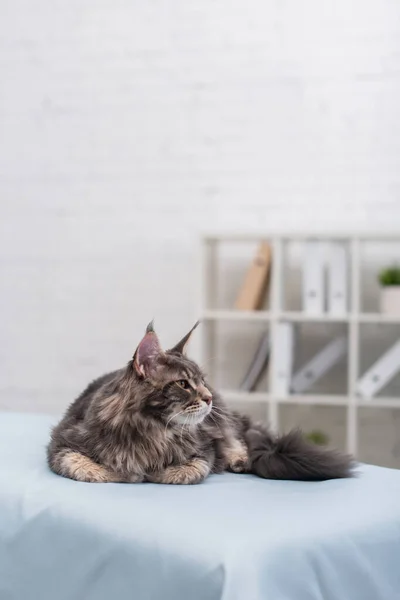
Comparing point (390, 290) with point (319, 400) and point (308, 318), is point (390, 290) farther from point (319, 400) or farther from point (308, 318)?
point (319, 400)

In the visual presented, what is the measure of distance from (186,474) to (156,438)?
0.09 m

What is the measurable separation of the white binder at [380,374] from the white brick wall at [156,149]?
0.69 metres

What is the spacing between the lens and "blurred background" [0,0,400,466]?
3824 mm

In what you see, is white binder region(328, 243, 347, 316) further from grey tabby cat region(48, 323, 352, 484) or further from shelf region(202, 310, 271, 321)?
grey tabby cat region(48, 323, 352, 484)

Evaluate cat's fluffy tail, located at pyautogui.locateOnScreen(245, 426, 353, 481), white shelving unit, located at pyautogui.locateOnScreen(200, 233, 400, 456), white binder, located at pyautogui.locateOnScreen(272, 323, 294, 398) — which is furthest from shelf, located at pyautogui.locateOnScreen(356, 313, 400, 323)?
cat's fluffy tail, located at pyautogui.locateOnScreen(245, 426, 353, 481)

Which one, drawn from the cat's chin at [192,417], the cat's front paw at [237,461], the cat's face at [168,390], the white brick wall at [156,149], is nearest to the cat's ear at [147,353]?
the cat's face at [168,390]

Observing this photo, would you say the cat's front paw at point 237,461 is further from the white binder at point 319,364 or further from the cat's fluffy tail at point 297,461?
the white binder at point 319,364

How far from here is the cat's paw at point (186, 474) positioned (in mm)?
1682

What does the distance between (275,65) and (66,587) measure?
9.66ft

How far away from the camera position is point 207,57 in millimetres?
3922

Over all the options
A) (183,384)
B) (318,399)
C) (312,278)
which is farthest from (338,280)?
(183,384)

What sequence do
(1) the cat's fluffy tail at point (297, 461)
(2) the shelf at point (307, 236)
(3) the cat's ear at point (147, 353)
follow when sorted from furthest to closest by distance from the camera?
(2) the shelf at point (307, 236) < (1) the cat's fluffy tail at point (297, 461) < (3) the cat's ear at point (147, 353)

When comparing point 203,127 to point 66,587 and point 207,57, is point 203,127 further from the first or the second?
point 66,587

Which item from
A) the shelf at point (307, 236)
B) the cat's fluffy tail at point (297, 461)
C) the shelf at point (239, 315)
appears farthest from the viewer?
the shelf at point (239, 315)
